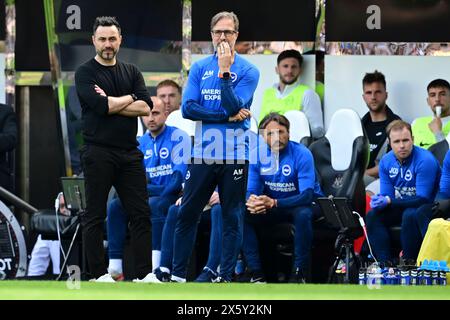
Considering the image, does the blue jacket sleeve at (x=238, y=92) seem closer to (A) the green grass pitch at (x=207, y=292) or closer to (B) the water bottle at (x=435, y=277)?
(A) the green grass pitch at (x=207, y=292)

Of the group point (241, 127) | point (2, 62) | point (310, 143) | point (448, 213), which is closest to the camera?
point (241, 127)

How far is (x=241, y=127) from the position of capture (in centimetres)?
1045

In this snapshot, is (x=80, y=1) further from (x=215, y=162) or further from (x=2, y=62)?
(x=215, y=162)

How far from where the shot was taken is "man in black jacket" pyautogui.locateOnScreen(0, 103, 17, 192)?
45.3ft

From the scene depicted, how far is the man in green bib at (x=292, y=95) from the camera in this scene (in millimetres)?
13629

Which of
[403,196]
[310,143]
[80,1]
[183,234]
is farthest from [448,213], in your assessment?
[80,1]

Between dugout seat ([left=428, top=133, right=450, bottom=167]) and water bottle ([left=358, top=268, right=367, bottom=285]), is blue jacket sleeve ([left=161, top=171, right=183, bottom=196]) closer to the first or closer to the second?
water bottle ([left=358, top=268, right=367, bottom=285])

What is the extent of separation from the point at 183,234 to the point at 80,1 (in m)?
4.37

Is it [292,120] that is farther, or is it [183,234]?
[292,120]

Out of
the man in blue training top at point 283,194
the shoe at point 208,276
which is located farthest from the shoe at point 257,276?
the shoe at point 208,276

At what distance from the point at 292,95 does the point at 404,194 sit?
5.83ft

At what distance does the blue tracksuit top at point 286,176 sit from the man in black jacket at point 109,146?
8.22 feet

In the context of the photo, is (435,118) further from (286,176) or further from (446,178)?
(286,176)

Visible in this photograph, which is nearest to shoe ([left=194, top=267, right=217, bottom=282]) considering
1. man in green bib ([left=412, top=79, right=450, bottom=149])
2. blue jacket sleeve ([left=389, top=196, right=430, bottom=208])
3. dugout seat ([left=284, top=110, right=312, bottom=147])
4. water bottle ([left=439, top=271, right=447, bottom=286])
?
water bottle ([left=439, top=271, right=447, bottom=286])
